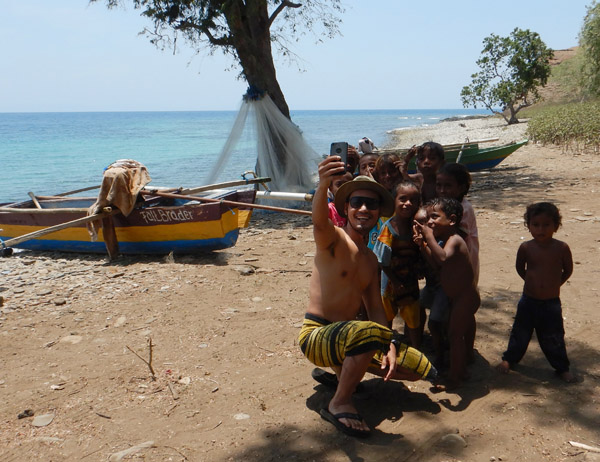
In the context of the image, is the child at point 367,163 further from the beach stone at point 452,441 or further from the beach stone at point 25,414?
the beach stone at point 25,414

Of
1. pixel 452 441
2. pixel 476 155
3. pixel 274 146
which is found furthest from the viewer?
pixel 476 155

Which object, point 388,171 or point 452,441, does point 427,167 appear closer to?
point 388,171

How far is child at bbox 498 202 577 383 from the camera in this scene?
304cm

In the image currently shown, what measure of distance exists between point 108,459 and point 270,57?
9672 mm

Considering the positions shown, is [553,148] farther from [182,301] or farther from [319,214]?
[319,214]

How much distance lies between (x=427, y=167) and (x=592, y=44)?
25504mm

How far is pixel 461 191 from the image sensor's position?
136 inches

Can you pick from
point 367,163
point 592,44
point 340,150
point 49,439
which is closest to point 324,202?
point 340,150

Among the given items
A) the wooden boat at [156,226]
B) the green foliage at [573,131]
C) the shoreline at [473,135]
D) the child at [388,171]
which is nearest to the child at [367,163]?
the child at [388,171]

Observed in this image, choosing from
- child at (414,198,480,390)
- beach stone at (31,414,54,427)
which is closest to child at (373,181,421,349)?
child at (414,198,480,390)

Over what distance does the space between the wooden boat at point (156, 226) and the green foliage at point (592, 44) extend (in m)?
23.7

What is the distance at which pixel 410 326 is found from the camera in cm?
349

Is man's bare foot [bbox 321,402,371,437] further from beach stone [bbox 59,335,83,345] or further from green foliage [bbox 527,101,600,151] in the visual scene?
green foliage [bbox 527,101,600,151]

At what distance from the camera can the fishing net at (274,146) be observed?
10.0 m
